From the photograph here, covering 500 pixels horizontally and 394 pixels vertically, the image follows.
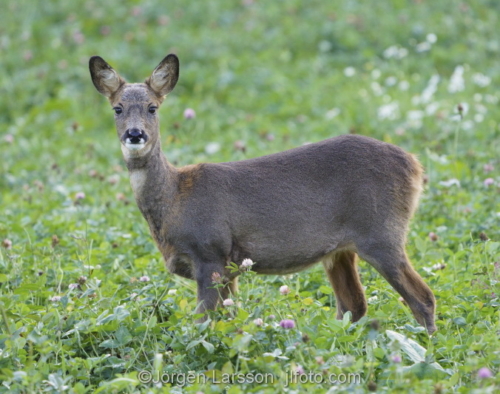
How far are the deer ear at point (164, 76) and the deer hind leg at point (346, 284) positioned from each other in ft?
5.35

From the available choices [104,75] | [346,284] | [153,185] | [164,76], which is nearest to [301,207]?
[346,284]

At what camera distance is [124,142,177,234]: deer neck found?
5824 millimetres

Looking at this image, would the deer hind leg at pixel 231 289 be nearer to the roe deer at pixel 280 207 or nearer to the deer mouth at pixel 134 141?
the roe deer at pixel 280 207

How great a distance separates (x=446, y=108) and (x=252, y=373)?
6654 mm

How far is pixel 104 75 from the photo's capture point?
20.3 feet

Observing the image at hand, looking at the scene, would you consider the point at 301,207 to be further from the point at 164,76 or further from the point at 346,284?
the point at 164,76

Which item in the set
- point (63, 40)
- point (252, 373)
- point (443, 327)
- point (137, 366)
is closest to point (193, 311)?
point (137, 366)

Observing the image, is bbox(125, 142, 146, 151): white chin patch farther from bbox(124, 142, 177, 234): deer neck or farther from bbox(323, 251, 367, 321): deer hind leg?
bbox(323, 251, 367, 321): deer hind leg

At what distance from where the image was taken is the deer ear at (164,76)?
20.1ft

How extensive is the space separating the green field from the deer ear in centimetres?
115

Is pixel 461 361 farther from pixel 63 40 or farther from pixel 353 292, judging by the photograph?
pixel 63 40

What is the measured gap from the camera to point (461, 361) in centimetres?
487

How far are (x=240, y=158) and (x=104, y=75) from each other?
2.81 meters

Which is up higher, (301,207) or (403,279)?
(301,207)
